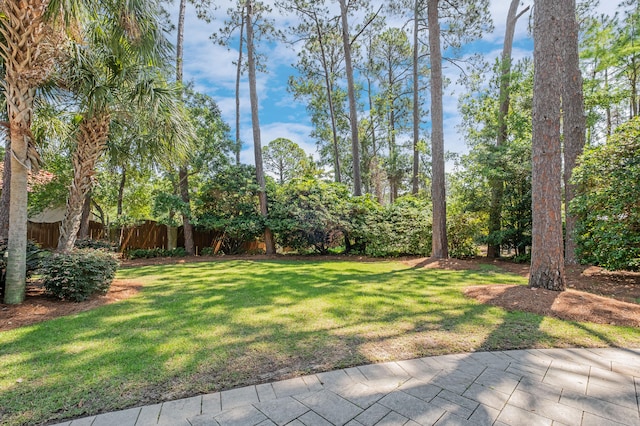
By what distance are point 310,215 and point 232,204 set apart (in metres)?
3.49

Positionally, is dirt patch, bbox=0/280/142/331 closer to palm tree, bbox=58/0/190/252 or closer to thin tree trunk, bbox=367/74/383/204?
palm tree, bbox=58/0/190/252

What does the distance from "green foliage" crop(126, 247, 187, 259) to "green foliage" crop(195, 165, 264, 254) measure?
138cm

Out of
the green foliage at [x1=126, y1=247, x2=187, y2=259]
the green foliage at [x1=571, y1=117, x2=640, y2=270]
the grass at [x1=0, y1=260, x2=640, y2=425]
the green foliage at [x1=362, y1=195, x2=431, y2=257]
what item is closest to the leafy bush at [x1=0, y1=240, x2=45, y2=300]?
the grass at [x1=0, y1=260, x2=640, y2=425]

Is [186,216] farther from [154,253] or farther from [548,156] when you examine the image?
[548,156]

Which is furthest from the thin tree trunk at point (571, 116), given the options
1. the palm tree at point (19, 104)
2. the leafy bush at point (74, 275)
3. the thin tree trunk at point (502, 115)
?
the palm tree at point (19, 104)

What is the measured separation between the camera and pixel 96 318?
152 inches

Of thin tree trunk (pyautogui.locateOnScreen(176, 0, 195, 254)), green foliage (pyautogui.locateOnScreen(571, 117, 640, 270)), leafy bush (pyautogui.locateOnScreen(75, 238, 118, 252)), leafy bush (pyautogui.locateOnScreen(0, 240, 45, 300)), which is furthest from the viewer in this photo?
thin tree trunk (pyautogui.locateOnScreen(176, 0, 195, 254))

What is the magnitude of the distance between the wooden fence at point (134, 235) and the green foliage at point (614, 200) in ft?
37.9

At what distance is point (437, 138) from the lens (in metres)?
8.98

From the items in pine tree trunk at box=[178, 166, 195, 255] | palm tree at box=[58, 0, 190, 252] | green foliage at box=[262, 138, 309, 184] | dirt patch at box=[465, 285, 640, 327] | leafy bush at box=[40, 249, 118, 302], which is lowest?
dirt patch at box=[465, 285, 640, 327]

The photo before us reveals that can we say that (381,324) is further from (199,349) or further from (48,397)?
(48,397)

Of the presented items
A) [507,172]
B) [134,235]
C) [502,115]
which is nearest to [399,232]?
[507,172]

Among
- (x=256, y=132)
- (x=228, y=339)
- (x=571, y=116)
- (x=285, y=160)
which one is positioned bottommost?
(x=228, y=339)

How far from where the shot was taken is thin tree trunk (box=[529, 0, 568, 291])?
4.54 m
